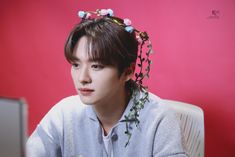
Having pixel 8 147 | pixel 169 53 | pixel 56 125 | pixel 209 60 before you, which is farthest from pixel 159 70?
pixel 8 147

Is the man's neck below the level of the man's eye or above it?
below

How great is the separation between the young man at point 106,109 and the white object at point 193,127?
0.18 m

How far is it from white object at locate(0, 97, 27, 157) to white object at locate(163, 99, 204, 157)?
3.21 ft

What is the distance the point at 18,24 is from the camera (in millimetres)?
2311

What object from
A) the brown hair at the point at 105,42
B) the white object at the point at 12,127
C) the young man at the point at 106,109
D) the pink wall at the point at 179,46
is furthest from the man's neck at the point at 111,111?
the white object at the point at 12,127

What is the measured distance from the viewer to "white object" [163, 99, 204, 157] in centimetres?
139

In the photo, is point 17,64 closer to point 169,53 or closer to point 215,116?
point 169,53

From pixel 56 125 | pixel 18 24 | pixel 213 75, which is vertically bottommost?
pixel 56 125

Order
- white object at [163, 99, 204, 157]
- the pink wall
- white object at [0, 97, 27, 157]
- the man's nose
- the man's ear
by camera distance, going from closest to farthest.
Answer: white object at [0, 97, 27, 157]
the man's nose
the man's ear
white object at [163, 99, 204, 157]
the pink wall

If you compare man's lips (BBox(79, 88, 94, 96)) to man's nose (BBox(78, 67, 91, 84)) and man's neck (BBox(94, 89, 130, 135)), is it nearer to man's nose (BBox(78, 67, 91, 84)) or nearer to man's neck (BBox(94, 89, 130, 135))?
man's nose (BBox(78, 67, 91, 84))

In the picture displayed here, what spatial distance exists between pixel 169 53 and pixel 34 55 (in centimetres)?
96

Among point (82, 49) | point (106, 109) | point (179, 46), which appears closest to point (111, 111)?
point (106, 109)

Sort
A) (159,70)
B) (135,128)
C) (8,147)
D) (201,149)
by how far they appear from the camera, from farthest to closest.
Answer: (159,70) < (201,149) < (135,128) < (8,147)

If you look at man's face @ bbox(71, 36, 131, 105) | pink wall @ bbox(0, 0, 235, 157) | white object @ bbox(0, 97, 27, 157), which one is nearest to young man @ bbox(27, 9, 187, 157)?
man's face @ bbox(71, 36, 131, 105)
